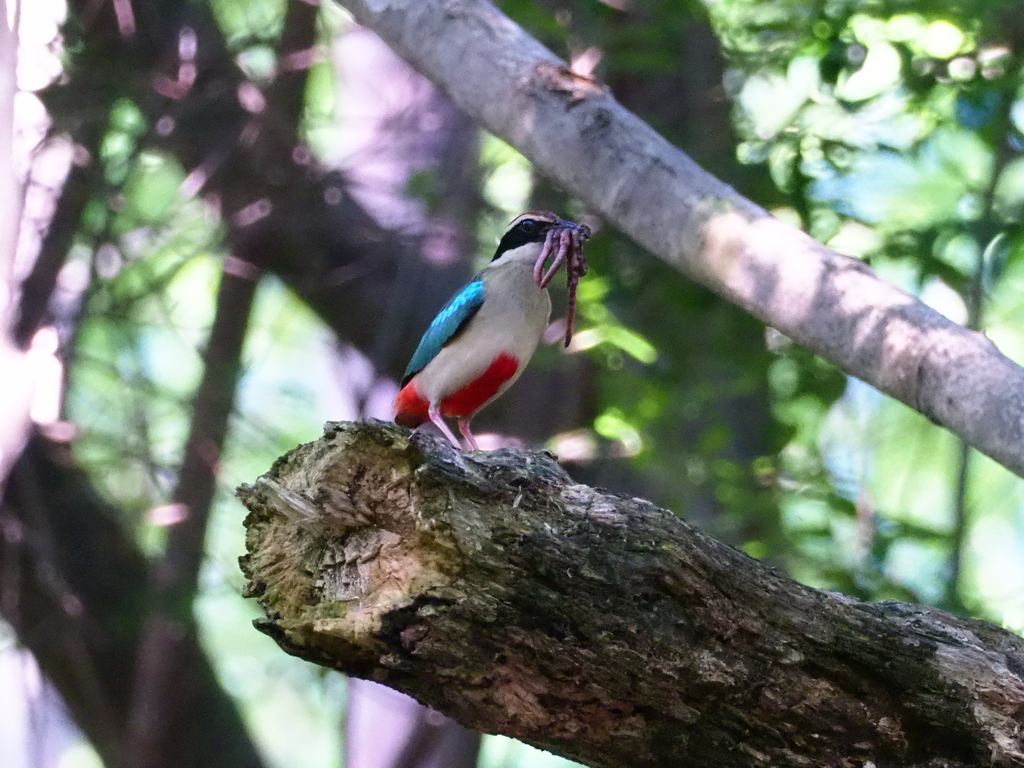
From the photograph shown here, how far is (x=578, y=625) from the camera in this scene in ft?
8.22

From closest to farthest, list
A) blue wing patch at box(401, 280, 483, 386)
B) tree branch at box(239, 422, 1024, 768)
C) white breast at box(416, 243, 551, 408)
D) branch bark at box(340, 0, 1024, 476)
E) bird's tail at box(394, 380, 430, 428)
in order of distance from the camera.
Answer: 1. tree branch at box(239, 422, 1024, 768)
2. branch bark at box(340, 0, 1024, 476)
3. white breast at box(416, 243, 551, 408)
4. blue wing patch at box(401, 280, 483, 386)
5. bird's tail at box(394, 380, 430, 428)

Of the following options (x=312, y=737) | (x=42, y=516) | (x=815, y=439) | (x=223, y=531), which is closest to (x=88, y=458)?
(x=42, y=516)

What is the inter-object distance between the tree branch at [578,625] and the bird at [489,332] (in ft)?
5.26

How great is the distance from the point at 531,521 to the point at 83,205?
5.01m

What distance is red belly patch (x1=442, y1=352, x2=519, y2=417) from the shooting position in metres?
4.46

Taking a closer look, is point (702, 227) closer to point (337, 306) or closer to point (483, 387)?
point (483, 387)

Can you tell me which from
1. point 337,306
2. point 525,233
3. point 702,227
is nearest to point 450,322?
point 525,233

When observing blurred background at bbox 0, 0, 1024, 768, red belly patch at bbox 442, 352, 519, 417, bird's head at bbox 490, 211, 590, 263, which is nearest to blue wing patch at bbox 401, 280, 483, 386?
red belly patch at bbox 442, 352, 519, 417

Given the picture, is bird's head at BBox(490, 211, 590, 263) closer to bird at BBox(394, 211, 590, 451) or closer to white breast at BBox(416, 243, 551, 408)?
bird at BBox(394, 211, 590, 451)

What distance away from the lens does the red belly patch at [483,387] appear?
4.46 m

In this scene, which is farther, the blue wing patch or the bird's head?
the bird's head

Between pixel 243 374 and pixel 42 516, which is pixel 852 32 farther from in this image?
pixel 42 516

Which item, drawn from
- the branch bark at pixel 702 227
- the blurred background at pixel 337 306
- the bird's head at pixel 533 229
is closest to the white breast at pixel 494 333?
the bird's head at pixel 533 229

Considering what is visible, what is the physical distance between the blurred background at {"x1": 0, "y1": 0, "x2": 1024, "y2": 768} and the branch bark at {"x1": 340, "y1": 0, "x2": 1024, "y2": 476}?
1540 millimetres
